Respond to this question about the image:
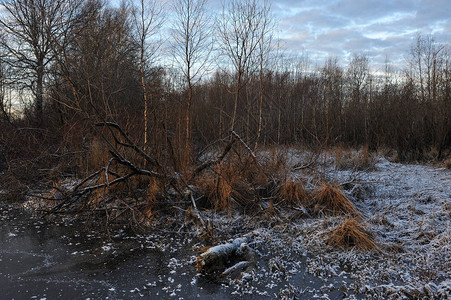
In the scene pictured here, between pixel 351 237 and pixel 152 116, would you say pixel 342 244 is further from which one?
pixel 152 116

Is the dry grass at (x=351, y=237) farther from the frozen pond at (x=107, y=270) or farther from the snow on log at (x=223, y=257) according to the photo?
the snow on log at (x=223, y=257)

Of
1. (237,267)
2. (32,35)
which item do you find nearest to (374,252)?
(237,267)

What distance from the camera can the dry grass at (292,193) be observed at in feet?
22.4

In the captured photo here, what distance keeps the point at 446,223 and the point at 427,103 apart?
9.31m

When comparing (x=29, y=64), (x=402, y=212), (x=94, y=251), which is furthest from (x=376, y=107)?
(x=29, y=64)

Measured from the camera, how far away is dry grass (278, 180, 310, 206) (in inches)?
269

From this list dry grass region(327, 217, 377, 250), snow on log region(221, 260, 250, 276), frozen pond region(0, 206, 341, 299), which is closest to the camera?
frozen pond region(0, 206, 341, 299)

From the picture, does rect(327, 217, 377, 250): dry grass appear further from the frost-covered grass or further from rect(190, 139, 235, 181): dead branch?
rect(190, 139, 235, 181): dead branch

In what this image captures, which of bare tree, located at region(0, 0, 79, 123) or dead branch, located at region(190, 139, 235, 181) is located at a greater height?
bare tree, located at region(0, 0, 79, 123)

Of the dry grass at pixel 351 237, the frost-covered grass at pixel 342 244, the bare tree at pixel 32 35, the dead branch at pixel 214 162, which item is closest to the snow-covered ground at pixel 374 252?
the frost-covered grass at pixel 342 244

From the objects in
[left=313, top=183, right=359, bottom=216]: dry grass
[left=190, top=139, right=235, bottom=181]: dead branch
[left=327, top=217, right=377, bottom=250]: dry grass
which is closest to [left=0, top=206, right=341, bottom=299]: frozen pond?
[left=327, top=217, right=377, bottom=250]: dry grass

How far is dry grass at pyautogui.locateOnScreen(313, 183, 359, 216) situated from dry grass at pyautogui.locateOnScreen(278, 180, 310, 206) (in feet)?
0.82

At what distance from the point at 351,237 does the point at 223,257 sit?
209cm

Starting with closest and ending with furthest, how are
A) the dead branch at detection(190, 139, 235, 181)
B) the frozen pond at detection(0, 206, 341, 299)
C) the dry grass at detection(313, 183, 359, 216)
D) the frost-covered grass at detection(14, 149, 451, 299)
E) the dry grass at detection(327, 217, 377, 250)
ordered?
the frozen pond at detection(0, 206, 341, 299)
the frost-covered grass at detection(14, 149, 451, 299)
the dry grass at detection(327, 217, 377, 250)
the dry grass at detection(313, 183, 359, 216)
the dead branch at detection(190, 139, 235, 181)
